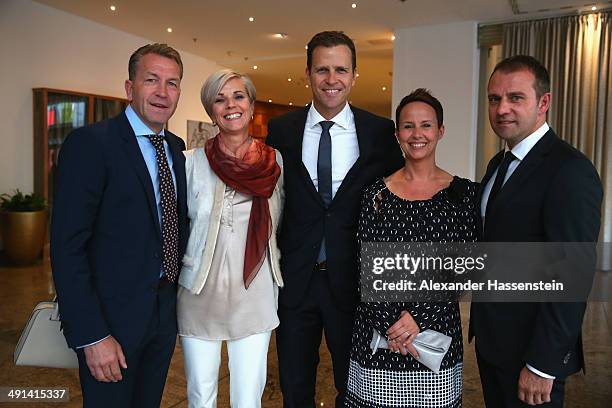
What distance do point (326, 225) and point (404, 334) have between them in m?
0.57

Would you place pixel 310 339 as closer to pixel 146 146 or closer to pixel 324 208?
pixel 324 208

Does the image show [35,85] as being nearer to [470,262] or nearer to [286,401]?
[286,401]

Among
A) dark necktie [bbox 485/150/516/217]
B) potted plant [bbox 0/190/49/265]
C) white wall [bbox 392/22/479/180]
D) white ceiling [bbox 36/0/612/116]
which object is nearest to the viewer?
dark necktie [bbox 485/150/516/217]

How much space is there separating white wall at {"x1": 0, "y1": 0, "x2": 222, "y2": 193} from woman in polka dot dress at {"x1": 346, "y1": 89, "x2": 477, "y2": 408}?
7088 millimetres

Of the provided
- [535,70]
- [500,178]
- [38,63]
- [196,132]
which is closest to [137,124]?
[500,178]

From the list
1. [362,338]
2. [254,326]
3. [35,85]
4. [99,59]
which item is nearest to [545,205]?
[362,338]

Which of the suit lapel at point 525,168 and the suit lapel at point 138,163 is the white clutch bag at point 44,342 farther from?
the suit lapel at point 525,168

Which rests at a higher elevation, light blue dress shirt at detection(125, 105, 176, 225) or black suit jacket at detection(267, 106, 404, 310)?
light blue dress shirt at detection(125, 105, 176, 225)

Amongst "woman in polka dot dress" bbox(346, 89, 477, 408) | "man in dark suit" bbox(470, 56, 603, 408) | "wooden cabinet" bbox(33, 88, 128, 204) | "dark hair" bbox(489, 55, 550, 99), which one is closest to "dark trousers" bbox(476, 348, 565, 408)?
"man in dark suit" bbox(470, 56, 603, 408)

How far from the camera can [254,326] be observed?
6.66 ft

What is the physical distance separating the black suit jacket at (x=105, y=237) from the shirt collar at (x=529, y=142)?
132 centimetres

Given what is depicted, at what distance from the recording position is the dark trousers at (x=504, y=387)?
1.73m

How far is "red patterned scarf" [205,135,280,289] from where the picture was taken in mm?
1998

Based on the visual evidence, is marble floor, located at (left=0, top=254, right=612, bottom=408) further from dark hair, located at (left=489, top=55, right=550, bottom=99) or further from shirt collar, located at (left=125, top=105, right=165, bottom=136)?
dark hair, located at (left=489, top=55, right=550, bottom=99)
